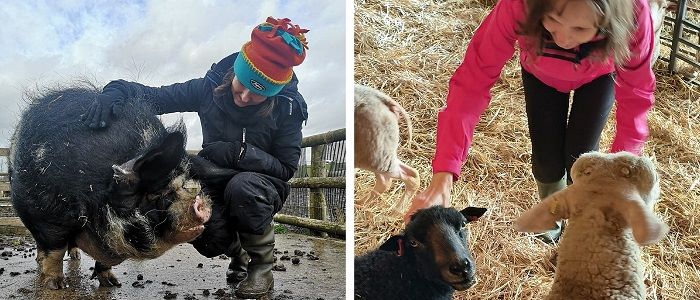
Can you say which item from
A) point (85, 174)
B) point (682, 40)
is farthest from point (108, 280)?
point (682, 40)

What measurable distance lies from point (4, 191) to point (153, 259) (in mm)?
396

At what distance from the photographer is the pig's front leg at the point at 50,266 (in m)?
1.56

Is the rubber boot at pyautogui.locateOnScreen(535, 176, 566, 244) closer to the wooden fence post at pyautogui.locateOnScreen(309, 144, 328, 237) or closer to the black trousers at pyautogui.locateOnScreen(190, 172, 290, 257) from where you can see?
the wooden fence post at pyautogui.locateOnScreen(309, 144, 328, 237)

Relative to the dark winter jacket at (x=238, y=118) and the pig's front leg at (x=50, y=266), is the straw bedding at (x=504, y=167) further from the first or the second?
the pig's front leg at (x=50, y=266)

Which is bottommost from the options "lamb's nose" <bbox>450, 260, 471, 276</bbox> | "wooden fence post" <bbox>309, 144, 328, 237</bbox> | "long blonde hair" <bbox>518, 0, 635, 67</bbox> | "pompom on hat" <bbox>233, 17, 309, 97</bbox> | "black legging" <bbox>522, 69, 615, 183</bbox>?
"lamb's nose" <bbox>450, 260, 471, 276</bbox>

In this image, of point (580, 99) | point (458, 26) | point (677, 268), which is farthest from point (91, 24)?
point (677, 268)

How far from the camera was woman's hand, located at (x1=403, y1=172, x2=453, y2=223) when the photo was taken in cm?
151

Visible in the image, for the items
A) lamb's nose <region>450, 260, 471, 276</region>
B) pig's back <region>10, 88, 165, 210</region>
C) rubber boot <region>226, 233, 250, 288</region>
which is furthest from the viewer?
rubber boot <region>226, 233, 250, 288</region>

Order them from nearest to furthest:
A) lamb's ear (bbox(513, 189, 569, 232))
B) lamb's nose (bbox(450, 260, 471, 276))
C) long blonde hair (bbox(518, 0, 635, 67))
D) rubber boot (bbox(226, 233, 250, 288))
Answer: long blonde hair (bbox(518, 0, 635, 67)), lamb's ear (bbox(513, 189, 569, 232)), lamb's nose (bbox(450, 260, 471, 276)), rubber boot (bbox(226, 233, 250, 288))

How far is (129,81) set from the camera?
1570 millimetres

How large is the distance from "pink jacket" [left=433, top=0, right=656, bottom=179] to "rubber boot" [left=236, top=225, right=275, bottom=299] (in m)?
0.49

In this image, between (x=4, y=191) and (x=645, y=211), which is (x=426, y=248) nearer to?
(x=645, y=211)

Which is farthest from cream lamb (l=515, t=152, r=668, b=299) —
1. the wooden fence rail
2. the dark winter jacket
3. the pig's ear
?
the pig's ear

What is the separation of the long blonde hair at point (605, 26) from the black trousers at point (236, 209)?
0.74 m
